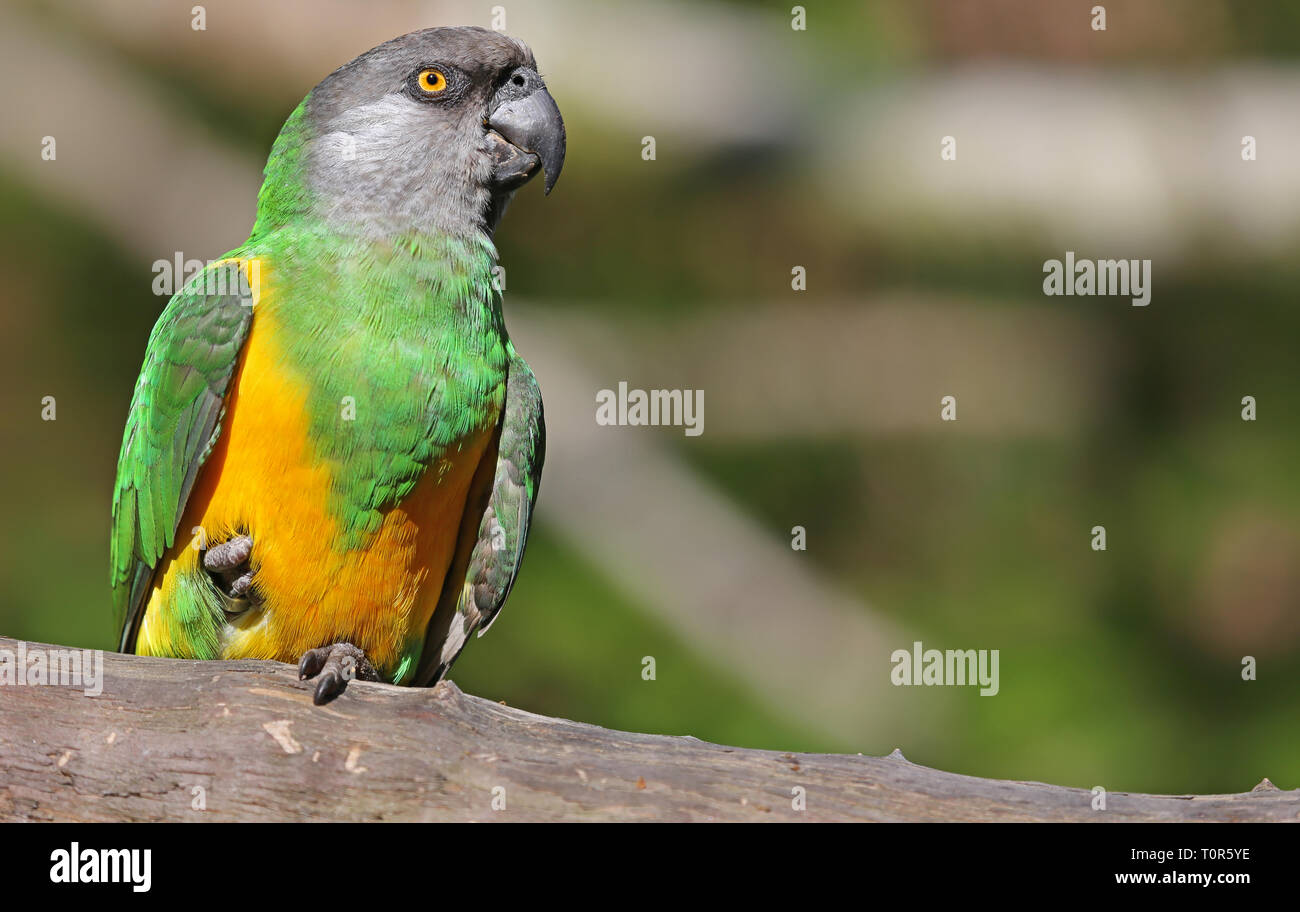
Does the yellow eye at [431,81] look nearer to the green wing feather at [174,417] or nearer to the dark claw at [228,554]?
the green wing feather at [174,417]

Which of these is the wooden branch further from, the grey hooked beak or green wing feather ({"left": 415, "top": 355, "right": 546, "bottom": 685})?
the grey hooked beak

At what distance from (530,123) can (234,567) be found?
190cm

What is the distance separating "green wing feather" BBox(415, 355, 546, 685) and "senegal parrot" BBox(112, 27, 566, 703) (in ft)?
0.04

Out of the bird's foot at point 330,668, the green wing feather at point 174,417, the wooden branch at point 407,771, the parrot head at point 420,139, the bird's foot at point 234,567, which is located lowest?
the wooden branch at point 407,771

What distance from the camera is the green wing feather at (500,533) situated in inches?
171

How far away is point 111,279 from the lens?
8.81 m

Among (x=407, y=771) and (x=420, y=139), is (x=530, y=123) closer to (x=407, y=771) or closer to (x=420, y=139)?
(x=420, y=139)

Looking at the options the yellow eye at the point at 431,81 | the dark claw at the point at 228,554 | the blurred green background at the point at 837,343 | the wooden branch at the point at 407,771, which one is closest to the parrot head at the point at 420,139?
the yellow eye at the point at 431,81

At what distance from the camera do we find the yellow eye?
4.31m

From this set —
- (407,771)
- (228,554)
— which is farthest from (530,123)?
(407,771)

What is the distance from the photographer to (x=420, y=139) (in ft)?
13.9

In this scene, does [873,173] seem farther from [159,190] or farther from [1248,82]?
[159,190]

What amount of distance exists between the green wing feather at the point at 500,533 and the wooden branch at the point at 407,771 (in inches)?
45.4

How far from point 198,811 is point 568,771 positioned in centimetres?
99
